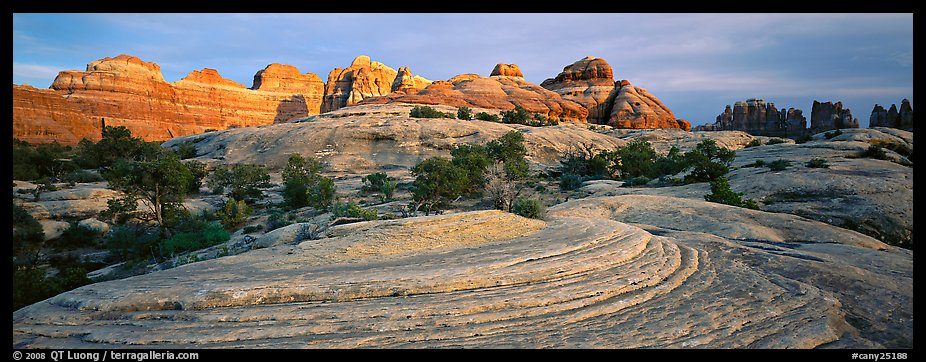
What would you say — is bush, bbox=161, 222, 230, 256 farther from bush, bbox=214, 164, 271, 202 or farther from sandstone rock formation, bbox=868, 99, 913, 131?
sandstone rock formation, bbox=868, 99, 913, 131

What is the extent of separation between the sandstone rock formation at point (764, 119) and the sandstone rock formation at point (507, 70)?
53390mm

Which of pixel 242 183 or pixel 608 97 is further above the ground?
pixel 608 97

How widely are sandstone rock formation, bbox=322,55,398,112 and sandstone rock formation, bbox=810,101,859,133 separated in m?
106

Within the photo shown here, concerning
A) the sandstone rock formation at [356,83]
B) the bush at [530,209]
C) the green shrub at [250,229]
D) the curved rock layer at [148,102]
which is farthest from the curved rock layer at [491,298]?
the sandstone rock formation at [356,83]

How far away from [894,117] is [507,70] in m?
73.5

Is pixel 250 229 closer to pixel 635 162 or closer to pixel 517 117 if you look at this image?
pixel 635 162

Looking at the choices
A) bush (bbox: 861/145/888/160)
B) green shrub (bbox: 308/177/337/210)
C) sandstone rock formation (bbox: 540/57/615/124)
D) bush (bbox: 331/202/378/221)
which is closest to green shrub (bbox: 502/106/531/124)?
sandstone rock formation (bbox: 540/57/615/124)

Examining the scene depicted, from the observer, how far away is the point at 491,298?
212 inches

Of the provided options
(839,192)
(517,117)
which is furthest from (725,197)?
(517,117)

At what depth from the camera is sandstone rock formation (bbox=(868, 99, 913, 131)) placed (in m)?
67.8

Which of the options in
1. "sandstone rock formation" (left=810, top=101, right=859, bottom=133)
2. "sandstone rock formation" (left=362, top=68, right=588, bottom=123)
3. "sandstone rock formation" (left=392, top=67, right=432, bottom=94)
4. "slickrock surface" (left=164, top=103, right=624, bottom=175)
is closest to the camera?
"slickrock surface" (left=164, top=103, right=624, bottom=175)

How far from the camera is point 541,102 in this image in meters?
75.1
